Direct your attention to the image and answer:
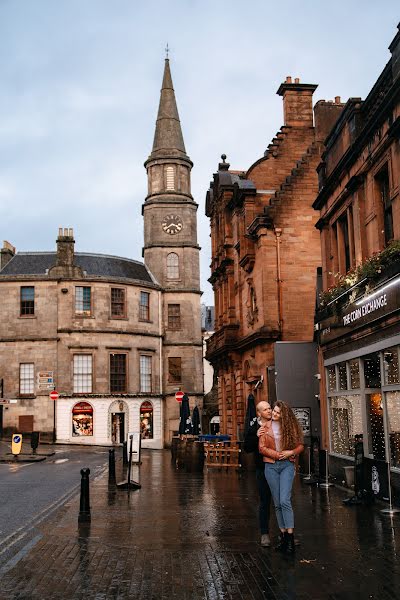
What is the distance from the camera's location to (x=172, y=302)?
5494cm

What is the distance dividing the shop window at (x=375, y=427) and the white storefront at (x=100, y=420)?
3449 cm

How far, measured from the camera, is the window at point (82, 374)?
4872 centimetres

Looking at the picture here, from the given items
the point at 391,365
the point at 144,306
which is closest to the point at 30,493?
the point at 391,365

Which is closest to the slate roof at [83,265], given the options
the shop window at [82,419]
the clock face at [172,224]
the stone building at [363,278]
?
the clock face at [172,224]

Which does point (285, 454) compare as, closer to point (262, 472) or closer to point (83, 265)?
point (262, 472)

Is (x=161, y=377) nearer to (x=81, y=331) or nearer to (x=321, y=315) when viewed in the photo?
(x=81, y=331)

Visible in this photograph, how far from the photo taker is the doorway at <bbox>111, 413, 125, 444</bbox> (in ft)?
162

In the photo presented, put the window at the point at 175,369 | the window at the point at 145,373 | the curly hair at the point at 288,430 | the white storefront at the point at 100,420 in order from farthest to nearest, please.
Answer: the window at the point at 175,369, the window at the point at 145,373, the white storefront at the point at 100,420, the curly hair at the point at 288,430

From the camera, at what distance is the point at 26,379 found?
48250 mm

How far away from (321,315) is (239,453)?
7.61m

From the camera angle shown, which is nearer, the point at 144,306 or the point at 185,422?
the point at 185,422

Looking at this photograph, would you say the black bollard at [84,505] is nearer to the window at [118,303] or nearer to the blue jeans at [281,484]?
the blue jeans at [281,484]

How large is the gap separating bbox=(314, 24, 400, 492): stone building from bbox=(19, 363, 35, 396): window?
32.5 m

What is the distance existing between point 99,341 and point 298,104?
23623mm
